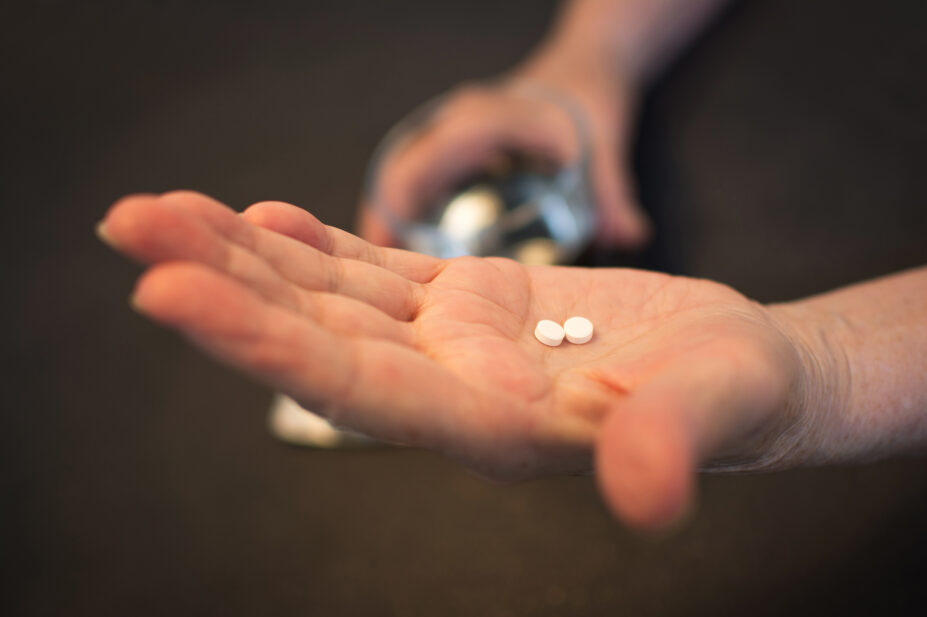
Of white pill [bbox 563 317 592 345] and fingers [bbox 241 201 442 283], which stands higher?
fingers [bbox 241 201 442 283]

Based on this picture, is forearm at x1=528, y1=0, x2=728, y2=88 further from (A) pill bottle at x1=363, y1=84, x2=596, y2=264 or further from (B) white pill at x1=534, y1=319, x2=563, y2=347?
(B) white pill at x1=534, y1=319, x2=563, y2=347

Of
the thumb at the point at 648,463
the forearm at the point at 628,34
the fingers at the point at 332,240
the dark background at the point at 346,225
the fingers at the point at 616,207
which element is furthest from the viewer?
the forearm at the point at 628,34

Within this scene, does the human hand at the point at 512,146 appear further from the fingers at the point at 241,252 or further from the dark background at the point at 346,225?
the fingers at the point at 241,252

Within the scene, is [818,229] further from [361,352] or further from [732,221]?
[361,352]

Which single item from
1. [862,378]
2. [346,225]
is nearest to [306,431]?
[346,225]

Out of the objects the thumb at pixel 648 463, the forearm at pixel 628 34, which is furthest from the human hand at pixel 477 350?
the forearm at pixel 628 34

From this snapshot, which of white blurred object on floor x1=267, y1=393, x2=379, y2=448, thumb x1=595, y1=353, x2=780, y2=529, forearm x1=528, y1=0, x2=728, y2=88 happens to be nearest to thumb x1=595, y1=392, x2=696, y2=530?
thumb x1=595, y1=353, x2=780, y2=529
